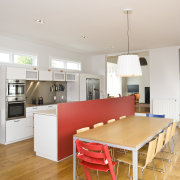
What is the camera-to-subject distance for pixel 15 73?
Result: 16.4 feet

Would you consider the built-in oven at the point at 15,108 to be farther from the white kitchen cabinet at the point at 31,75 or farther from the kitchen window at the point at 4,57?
the kitchen window at the point at 4,57

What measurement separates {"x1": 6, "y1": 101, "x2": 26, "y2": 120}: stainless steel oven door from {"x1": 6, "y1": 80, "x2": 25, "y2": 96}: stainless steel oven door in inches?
9.7

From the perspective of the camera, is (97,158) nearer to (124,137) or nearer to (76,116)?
(124,137)

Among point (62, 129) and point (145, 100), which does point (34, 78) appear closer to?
point (62, 129)

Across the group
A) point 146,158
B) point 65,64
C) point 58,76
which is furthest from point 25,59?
point 146,158

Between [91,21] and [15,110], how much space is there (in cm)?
305

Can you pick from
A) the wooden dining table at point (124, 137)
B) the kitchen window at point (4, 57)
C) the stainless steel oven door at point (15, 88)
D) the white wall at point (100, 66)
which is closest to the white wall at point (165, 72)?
the white wall at point (100, 66)

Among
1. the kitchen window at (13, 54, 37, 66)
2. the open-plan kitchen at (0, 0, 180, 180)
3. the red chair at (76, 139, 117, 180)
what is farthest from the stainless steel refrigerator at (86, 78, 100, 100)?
the red chair at (76, 139, 117, 180)

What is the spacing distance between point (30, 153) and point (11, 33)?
3185 mm

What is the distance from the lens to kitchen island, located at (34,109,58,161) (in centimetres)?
373

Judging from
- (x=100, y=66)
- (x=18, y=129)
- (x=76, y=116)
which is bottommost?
(x=18, y=129)

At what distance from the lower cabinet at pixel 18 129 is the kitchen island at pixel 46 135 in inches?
47.9

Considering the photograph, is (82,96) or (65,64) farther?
(65,64)

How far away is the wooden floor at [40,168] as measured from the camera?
3.03 meters
